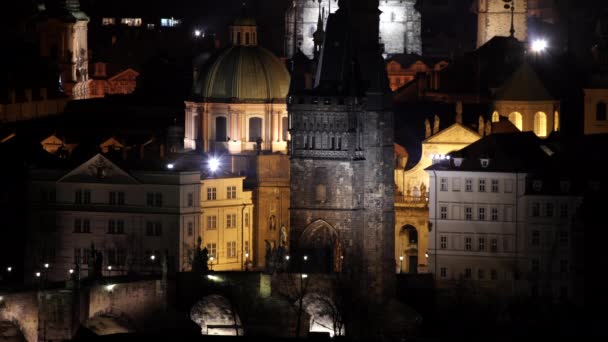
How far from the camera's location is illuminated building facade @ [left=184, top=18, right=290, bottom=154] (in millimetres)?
156500

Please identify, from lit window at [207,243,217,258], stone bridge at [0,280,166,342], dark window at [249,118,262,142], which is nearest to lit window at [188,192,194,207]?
lit window at [207,243,217,258]

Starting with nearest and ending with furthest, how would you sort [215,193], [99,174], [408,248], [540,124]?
[99,174] < [215,193] < [408,248] < [540,124]

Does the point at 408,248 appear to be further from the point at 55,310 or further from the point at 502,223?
the point at 55,310

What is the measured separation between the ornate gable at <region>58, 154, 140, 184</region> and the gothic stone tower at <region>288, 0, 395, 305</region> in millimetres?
7864

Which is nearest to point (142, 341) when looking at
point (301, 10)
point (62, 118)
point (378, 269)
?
point (378, 269)

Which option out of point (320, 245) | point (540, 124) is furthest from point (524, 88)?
point (320, 245)

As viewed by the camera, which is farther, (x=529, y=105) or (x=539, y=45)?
(x=539, y=45)

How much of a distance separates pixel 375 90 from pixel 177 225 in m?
9.76

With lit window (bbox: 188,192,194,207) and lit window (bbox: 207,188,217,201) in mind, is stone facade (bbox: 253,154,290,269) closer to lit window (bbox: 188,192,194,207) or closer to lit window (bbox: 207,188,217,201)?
lit window (bbox: 207,188,217,201)

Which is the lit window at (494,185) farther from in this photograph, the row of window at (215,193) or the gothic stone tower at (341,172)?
the row of window at (215,193)

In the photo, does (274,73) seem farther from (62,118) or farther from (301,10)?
(301,10)

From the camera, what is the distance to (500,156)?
147000 millimetres

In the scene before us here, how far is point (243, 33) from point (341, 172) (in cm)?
1406

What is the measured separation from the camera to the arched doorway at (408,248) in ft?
501
